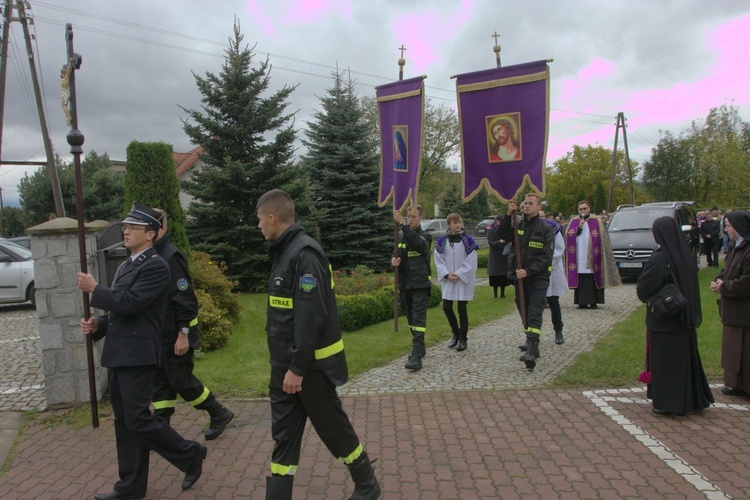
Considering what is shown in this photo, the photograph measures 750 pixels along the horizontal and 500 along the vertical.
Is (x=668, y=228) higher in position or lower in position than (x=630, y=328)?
higher

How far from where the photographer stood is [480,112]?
22.7ft

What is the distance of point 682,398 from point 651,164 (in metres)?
37.7

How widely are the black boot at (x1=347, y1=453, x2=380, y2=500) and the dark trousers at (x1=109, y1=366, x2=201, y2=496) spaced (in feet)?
3.93

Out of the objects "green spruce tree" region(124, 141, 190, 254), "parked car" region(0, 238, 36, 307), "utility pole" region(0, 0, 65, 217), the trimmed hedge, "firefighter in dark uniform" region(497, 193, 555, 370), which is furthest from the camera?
"utility pole" region(0, 0, 65, 217)

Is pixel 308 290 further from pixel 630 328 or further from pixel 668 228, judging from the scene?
pixel 630 328

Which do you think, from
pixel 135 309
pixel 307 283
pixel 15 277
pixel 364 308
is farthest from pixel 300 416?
pixel 15 277

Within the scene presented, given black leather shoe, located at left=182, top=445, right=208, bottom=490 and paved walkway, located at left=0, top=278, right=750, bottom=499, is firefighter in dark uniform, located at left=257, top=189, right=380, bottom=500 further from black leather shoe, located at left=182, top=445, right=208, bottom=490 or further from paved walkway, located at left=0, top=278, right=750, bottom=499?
black leather shoe, located at left=182, top=445, right=208, bottom=490

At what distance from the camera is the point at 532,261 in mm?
6805

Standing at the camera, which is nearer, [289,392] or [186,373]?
[289,392]

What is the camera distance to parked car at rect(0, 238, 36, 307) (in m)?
12.6

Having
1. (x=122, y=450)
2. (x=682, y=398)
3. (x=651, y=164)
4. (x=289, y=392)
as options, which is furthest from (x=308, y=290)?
(x=651, y=164)

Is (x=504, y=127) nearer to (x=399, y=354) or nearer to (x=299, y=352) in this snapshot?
(x=399, y=354)

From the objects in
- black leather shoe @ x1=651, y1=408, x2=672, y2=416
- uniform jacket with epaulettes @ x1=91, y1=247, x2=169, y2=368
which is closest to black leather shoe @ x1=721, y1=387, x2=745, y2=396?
black leather shoe @ x1=651, y1=408, x2=672, y2=416

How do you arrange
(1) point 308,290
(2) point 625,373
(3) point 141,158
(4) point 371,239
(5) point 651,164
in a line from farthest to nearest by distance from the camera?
1. (5) point 651,164
2. (4) point 371,239
3. (3) point 141,158
4. (2) point 625,373
5. (1) point 308,290
